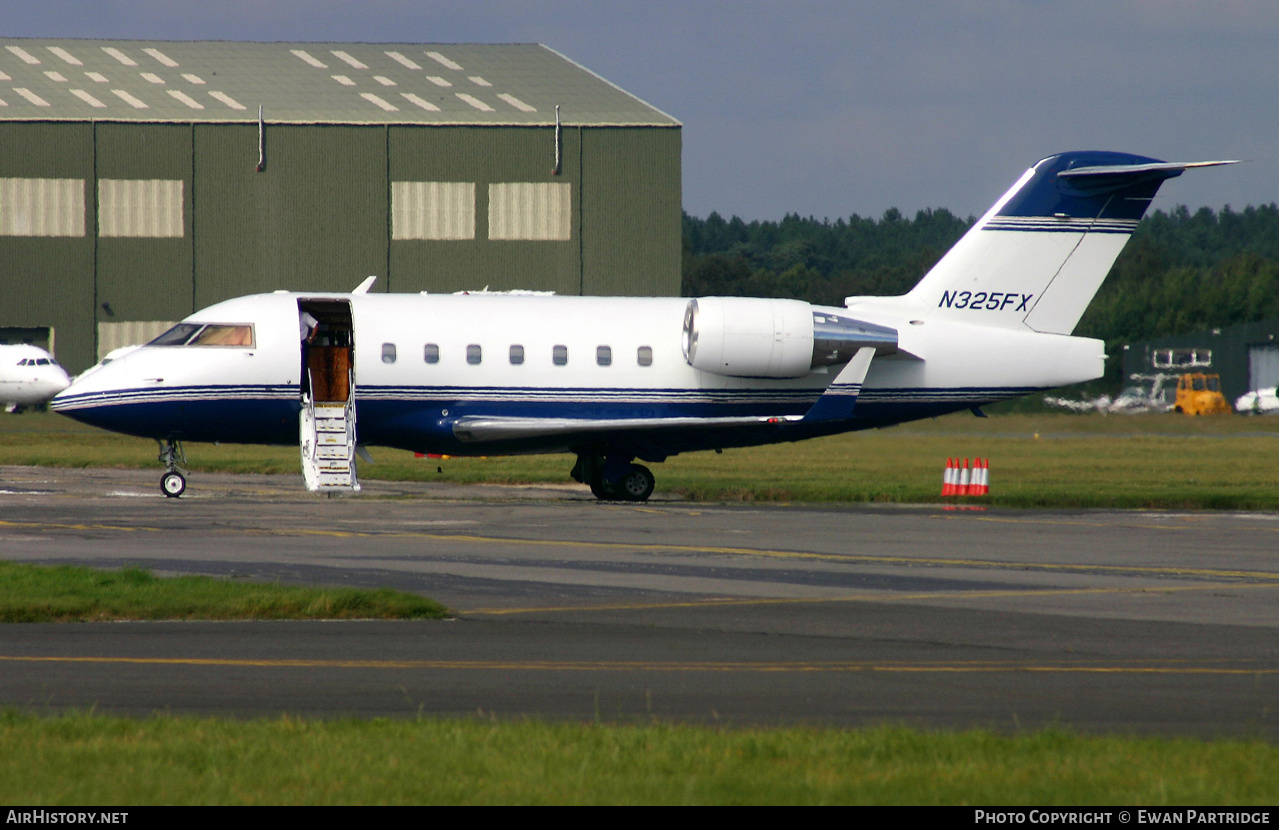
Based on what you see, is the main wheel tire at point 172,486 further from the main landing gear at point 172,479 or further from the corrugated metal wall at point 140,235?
the corrugated metal wall at point 140,235

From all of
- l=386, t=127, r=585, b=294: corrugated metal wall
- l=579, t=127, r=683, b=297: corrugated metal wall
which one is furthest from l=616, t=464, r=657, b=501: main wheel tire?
l=579, t=127, r=683, b=297: corrugated metal wall

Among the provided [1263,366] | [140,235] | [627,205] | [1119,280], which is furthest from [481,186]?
[1119,280]

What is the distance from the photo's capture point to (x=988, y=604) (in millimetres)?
15594

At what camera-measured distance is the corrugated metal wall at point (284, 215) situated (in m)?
66.1

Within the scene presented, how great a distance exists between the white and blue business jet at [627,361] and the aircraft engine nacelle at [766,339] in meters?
0.04

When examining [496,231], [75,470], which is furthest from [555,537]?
[496,231]

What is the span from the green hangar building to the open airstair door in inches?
1452

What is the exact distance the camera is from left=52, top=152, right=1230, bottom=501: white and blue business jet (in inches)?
1119

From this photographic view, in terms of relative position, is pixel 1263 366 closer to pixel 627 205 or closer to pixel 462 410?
pixel 627 205

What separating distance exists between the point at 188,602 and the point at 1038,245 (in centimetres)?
2144

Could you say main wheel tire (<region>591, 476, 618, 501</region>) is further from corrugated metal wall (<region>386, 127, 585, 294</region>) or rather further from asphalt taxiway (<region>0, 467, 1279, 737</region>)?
corrugated metal wall (<region>386, 127, 585, 294</region>)

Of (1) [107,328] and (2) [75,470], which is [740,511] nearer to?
(2) [75,470]

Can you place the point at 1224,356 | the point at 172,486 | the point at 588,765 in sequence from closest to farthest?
1. the point at 588,765
2. the point at 172,486
3. the point at 1224,356

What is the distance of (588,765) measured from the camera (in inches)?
311
